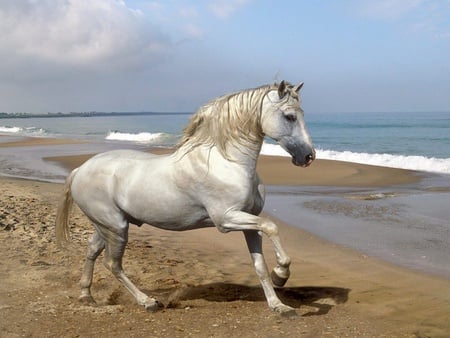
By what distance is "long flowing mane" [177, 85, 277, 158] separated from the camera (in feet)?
14.5

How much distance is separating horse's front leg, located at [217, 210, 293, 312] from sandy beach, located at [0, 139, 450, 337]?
0.30m

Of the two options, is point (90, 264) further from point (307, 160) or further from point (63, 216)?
point (307, 160)

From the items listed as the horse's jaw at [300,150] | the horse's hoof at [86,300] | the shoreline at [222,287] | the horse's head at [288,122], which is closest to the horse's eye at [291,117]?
the horse's head at [288,122]

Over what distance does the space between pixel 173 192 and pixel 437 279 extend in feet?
11.4

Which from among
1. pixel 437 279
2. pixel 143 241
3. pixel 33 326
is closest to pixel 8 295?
pixel 33 326

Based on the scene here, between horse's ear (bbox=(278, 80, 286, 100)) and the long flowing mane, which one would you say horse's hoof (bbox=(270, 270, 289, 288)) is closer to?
the long flowing mane

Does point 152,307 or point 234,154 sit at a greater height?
point 234,154

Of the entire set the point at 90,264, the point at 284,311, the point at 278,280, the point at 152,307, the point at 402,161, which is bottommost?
the point at 402,161

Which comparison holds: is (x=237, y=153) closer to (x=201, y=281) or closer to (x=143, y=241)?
(x=201, y=281)

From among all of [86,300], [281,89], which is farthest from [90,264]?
[281,89]

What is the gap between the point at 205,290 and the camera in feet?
19.1

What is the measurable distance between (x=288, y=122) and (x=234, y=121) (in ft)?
1.56

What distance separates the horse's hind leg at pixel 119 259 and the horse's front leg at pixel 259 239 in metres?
1.11

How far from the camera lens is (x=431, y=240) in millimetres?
8234
